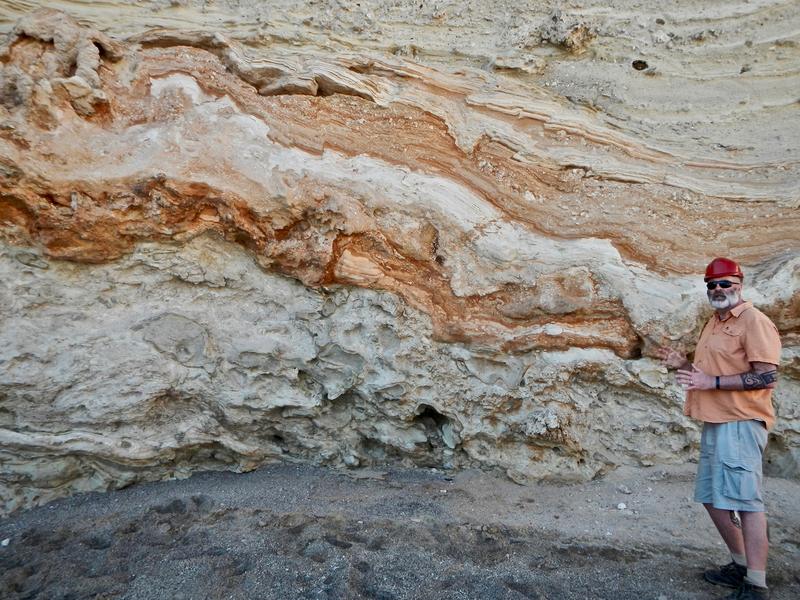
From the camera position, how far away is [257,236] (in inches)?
162

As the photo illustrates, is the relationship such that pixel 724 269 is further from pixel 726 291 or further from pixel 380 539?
pixel 380 539

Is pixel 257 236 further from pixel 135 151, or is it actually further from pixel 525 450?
pixel 525 450

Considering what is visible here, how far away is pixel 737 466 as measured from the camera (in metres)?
2.84

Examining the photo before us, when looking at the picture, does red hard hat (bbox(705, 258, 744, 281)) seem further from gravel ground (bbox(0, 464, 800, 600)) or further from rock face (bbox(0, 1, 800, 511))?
gravel ground (bbox(0, 464, 800, 600))

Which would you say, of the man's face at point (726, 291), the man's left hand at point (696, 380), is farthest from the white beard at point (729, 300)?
the man's left hand at point (696, 380)

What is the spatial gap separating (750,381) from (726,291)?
46 cm

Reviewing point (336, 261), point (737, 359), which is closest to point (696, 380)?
point (737, 359)

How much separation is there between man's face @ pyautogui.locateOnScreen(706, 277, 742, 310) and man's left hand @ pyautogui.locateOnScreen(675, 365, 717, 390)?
1.15ft

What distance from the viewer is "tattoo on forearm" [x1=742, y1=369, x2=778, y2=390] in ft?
9.20

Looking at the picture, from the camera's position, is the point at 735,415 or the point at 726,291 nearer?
the point at 735,415

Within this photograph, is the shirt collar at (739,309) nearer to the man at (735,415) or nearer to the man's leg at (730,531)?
the man at (735,415)

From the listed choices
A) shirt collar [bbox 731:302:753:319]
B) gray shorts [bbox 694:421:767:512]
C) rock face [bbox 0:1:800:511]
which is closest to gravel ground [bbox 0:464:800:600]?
rock face [bbox 0:1:800:511]

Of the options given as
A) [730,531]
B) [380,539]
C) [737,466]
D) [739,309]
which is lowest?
[380,539]

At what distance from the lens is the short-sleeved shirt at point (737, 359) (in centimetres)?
285
